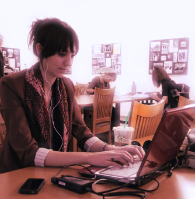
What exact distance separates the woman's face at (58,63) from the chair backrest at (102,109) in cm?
154

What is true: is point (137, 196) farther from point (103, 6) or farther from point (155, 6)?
point (103, 6)

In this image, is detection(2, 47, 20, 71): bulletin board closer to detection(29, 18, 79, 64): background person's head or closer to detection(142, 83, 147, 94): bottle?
detection(142, 83, 147, 94): bottle

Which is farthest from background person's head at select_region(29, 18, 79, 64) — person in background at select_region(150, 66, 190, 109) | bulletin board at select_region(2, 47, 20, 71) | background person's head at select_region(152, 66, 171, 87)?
bulletin board at select_region(2, 47, 20, 71)

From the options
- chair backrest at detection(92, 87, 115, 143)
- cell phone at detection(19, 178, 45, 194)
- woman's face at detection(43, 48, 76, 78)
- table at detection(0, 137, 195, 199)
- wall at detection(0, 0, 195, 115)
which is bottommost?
chair backrest at detection(92, 87, 115, 143)

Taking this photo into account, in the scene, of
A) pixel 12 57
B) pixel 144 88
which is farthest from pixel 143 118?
pixel 12 57

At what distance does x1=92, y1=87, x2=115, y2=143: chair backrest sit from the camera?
2680 millimetres

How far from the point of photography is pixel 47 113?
107 centimetres

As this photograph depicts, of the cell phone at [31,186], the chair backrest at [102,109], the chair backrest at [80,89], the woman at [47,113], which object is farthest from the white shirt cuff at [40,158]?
the chair backrest at [80,89]

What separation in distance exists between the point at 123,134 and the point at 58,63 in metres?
0.47

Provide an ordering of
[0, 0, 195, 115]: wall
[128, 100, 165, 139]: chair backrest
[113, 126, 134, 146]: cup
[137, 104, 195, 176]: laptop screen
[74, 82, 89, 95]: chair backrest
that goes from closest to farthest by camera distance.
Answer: [137, 104, 195, 176]: laptop screen → [113, 126, 134, 146]: cup → [128, 100, 165, 139]: chair backrest → [74, 82, 89, 95]: chair backrest → [0, 0, 195, 115]: wall

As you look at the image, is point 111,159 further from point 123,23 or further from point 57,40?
point 123,23

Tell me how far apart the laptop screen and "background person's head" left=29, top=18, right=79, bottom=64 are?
0.65 meters

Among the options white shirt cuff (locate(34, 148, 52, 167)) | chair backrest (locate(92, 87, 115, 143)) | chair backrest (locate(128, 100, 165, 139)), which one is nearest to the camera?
white shirt cuff (locate(34, 148, 52, 167))

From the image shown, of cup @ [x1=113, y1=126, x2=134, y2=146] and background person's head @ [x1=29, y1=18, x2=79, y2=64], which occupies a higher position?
background person's head @ [x1=29, y1=18, x2=79, y2=64]
